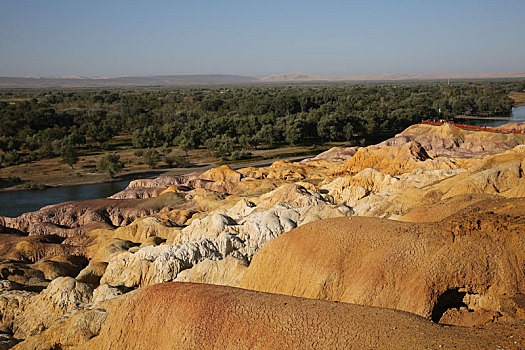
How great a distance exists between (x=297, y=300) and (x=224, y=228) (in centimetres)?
1663

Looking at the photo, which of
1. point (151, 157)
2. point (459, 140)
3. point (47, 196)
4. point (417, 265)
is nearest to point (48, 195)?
point (47, 196)

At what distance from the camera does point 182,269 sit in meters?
25.9

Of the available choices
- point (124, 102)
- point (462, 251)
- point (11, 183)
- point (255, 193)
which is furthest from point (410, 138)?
point (124, 102)

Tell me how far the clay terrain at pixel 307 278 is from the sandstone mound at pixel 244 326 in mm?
43

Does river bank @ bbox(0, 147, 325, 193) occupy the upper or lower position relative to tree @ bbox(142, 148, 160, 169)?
lower

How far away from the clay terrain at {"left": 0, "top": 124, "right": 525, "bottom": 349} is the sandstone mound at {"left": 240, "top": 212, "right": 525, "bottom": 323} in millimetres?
45

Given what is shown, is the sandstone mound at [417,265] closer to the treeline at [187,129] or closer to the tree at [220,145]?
the tree at [220,145]

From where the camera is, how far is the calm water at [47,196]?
60.6 meters

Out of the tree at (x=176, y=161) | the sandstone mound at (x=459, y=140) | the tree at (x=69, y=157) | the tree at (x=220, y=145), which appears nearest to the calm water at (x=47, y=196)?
the tree at (x=69, y=157)

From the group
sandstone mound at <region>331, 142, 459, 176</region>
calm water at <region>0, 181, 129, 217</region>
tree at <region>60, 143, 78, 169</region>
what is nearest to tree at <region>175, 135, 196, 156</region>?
calm water at <region>0, 181, 129, 217</region>

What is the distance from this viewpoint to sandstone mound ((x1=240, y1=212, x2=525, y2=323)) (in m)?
15.0

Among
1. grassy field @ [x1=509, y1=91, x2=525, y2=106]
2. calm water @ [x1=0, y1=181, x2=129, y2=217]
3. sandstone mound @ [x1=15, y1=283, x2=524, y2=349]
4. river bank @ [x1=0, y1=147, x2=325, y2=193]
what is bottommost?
calm water @ [x1=0, y1=181, x2=129, y2=217]

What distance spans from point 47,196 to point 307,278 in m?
57.8

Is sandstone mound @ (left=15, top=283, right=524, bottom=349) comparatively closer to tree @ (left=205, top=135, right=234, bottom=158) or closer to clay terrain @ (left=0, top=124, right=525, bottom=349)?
clay terrain @ (left=0, top=124, right=525, bottom=349)
